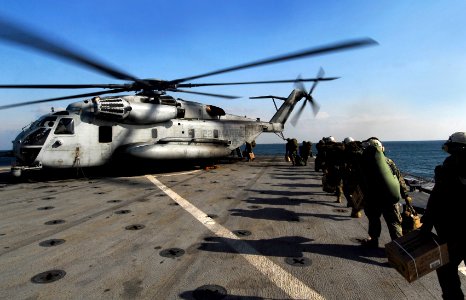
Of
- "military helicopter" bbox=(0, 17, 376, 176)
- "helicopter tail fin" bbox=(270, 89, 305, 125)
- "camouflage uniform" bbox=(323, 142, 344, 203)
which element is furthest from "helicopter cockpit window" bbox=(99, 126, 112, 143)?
"helicopter tail fin" bbox=(270, 89, 305, 125)

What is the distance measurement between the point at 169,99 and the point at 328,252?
37.4 ft

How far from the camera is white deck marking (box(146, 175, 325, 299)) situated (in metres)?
3.13

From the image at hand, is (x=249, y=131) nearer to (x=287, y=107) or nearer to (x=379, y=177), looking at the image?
(x=287, y=107)

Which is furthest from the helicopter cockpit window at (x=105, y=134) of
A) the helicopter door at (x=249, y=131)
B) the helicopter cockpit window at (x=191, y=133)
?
the helicopter door at (x=249, y=131)

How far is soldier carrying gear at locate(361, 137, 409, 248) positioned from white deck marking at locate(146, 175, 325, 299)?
5.85 feet

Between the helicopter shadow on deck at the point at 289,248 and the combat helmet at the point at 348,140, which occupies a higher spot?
the combat helmet at the point at 348,140

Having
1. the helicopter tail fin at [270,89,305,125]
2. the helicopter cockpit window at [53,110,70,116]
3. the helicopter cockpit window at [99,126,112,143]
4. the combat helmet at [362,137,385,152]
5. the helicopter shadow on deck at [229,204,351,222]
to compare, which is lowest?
the helicopter shadow on deck at [229,204,351,222]

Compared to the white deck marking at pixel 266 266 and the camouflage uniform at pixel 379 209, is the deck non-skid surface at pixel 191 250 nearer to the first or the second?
the white deck marking at pixel 266 266

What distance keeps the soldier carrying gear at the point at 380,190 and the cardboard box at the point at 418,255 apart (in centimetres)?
140

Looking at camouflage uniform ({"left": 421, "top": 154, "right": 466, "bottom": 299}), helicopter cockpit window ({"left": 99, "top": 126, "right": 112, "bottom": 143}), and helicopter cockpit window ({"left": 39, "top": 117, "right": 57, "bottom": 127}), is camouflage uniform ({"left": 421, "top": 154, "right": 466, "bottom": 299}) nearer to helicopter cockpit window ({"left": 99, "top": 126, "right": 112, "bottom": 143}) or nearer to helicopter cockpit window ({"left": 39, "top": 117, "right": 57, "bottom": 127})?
helicopter cockpit window ({"left": 99, "top": 126, "right": 112, "bottom": 143})

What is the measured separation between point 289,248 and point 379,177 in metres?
1.81

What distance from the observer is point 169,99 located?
13.8m

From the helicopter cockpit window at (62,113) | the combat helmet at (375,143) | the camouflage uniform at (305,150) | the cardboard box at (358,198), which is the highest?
the helicopter cockpit window at (62,113)

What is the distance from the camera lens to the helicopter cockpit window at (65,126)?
37.0 feet
